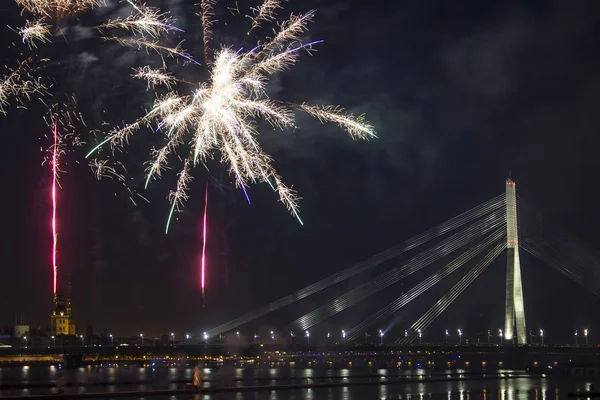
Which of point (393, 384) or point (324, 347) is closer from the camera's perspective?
point (393, 384)

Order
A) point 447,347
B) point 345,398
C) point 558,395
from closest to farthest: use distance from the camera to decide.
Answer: point 345,398, point 558,395, point 447,347

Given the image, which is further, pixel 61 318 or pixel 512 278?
pixel 61 318

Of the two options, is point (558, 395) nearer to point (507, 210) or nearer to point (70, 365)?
point (507, 210)

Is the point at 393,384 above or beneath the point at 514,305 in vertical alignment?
beneath

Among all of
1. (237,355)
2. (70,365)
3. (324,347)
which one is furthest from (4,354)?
(324,347)

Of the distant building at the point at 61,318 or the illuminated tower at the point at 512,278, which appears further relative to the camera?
the distant building at the point at 61,318

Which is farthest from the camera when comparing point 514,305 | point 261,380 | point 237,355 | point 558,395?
point 237,355

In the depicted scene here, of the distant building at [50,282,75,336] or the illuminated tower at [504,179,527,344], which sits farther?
the distant building at [50,282,75,336]
